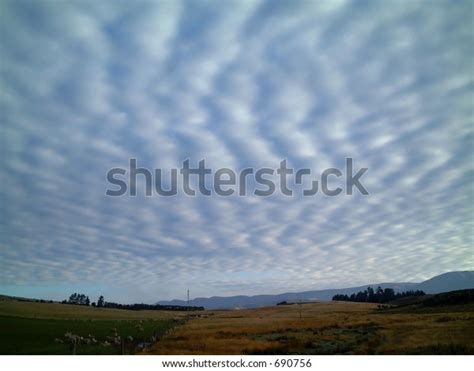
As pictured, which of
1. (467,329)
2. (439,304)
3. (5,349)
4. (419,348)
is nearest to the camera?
(419,348)

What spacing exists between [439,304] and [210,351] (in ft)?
313

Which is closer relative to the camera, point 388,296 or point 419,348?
point 419,348

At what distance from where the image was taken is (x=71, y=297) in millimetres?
193875
